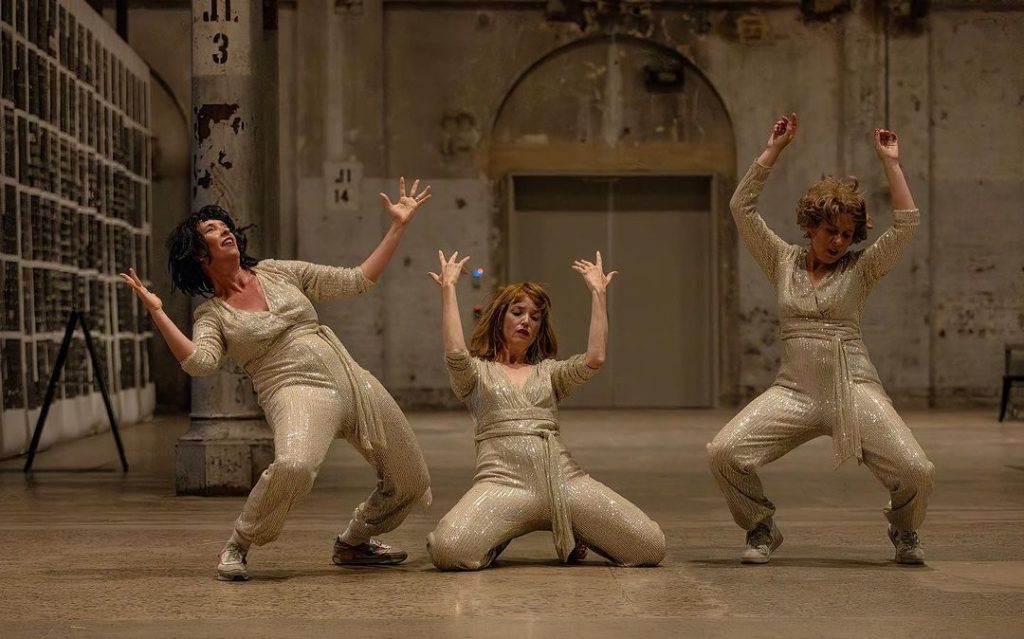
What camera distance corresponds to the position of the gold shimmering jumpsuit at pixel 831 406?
6.33 meters

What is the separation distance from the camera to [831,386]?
641 cm

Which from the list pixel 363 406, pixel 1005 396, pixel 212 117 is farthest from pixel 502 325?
pixel 1005 396

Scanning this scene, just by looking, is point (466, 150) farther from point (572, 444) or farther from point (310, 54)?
point (572, 444)

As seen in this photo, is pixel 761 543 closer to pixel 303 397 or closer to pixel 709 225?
pixel 303 397

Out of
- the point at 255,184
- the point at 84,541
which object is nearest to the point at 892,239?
the point at 84,541

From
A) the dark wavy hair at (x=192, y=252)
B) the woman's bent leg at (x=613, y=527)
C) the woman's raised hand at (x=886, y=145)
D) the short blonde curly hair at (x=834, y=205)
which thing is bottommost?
the woman's bent leg at (x=613, y=527)

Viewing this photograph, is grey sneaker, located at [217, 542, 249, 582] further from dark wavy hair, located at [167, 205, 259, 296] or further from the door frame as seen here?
the door frame

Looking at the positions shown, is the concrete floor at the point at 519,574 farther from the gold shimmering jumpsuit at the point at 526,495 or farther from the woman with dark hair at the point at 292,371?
the woman with dark hair at the point at 292,371

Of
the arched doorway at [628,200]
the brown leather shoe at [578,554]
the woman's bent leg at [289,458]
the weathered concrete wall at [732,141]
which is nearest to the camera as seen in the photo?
the woman's bent leg at [289,458]

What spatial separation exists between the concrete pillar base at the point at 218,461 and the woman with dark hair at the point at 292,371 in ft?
9.86

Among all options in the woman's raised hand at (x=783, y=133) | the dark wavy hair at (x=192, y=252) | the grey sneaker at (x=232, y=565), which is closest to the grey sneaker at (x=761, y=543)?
the woman's raised hand at (x=783, y=133)

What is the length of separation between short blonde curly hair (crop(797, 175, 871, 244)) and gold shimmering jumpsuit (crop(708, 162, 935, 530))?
0.12 m

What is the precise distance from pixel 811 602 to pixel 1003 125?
13.5 meters

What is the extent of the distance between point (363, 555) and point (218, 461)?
10.1 ft
